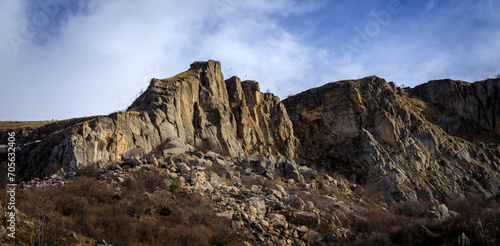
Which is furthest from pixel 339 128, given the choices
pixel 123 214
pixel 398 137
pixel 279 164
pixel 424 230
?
pixel 123 214

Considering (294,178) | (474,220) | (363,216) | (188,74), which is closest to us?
(474,220)

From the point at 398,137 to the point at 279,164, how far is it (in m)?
21.1

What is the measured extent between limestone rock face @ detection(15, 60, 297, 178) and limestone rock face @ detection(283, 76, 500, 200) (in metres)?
6.41

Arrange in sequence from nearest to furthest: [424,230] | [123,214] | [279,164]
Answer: [123,214] → [424,230] → [279,164]

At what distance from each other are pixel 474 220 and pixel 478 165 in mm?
33123

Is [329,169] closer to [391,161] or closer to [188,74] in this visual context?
[391,161]

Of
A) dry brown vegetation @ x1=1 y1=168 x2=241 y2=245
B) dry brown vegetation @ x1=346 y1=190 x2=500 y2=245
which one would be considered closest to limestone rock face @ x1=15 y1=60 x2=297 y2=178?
dry brown vegetation @ x1=1 y1=168 x2=241 y2=245

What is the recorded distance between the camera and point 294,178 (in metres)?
39.3

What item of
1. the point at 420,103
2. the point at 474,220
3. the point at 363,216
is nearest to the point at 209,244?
the point at 363,216

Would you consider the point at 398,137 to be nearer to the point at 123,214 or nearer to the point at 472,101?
the point at 472,101

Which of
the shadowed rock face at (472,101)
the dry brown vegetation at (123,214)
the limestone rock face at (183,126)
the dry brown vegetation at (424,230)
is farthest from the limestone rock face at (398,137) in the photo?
the dry brown vegetation at (123,214)

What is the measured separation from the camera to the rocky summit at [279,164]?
2022cm

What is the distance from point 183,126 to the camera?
131ft

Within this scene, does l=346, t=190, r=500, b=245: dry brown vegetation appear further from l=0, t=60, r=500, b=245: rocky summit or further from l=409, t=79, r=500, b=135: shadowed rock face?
l=409, t=79, r=500, b=135: shadowed rock face
